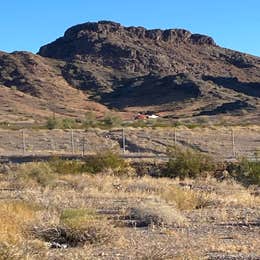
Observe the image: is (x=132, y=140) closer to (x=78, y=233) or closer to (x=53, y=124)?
(x=53, y=124)

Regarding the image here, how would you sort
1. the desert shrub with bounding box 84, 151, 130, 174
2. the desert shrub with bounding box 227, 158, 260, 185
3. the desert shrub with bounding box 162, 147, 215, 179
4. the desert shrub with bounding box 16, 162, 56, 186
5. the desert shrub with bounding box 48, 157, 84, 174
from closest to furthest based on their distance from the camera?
the desert shrub with bounding box 16, 162, 56, 186 → the desert shrub with bounding box 227, 158, 260, 185 → the desert shrub with bounding box 162, 147, 215, 179 → the desert shrub with bounding box 48, 157, 84, 174 → the desert shrub with bounding box 84, 151, 130, 174

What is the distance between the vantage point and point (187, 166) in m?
34.6

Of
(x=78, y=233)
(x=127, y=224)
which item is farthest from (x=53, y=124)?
(x=78, y=233)

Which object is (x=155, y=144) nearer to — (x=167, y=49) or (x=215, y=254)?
(x=215, y=254)

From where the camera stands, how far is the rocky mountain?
144 meters

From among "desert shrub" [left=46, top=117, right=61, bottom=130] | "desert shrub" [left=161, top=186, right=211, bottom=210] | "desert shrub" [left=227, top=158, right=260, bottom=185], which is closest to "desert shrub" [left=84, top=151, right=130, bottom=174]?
"desert shrub" [left=227, top=158, right=260, bottom=185]

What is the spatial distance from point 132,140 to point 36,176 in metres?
28.9

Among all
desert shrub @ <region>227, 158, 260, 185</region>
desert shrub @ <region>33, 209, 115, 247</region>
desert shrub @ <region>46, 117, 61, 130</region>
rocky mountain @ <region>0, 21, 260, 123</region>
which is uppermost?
rocky mountain @ <region>0, 21, 260, 123</region>

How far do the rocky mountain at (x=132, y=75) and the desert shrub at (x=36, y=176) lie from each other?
90431 mm

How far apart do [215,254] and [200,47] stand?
184778 mm

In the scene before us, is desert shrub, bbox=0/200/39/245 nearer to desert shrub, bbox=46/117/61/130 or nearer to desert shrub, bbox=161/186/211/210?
desert shrub, bbox=161/186/211/210

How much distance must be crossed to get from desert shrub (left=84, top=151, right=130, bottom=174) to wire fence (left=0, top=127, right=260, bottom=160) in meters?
16.4

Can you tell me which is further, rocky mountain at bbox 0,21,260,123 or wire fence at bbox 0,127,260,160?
rocky mountain at bbox 0,21,260,123

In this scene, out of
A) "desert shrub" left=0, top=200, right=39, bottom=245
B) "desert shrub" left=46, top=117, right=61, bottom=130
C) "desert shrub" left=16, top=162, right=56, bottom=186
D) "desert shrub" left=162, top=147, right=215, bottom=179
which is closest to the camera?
"desert shrub" left=0, top=200, right=39, bottom=245
